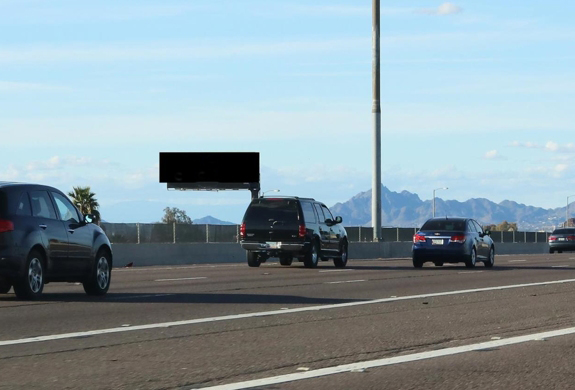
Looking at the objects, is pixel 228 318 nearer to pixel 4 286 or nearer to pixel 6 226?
pixel 6 226

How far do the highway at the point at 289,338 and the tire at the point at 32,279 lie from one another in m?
0.20

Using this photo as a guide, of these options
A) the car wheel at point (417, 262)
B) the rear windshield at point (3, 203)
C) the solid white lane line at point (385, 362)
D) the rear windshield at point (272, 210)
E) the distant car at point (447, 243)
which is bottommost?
the solid white lane line at point (385, 362)

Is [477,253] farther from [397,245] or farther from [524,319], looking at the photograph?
[524,319]

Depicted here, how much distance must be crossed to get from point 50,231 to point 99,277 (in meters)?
1.64

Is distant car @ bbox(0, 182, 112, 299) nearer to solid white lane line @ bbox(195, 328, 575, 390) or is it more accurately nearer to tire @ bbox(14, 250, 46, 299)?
tire @ bbox(14, 250, 46, 299)

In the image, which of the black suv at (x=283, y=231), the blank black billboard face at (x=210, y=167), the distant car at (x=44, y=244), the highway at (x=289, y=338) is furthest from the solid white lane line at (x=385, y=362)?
the blank black billboard face at (x=210, y=167)

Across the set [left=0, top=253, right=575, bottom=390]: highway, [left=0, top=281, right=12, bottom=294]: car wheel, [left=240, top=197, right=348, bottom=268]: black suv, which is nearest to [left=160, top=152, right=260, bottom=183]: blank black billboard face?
[left=240, top=197, right=348, bottom=268]: black suv

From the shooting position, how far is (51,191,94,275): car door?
1841 cm

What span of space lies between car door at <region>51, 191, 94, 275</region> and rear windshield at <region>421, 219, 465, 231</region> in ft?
55.3

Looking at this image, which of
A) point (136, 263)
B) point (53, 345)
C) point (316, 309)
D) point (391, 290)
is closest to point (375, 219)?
point (136, 263)

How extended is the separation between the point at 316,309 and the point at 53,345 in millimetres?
5419

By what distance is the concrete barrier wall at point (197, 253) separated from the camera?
37.6 metres

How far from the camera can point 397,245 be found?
50344mm

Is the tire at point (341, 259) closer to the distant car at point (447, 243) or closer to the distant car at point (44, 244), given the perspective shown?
the distant car at point (447, 243)
